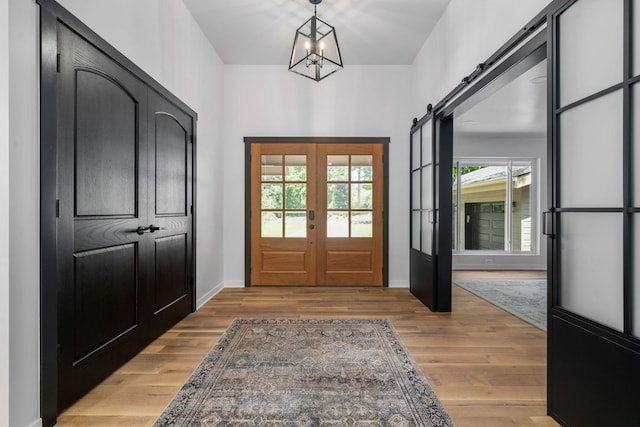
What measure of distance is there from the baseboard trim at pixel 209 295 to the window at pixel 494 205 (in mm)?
4661

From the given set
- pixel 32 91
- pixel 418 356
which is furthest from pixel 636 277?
pixel 32 91

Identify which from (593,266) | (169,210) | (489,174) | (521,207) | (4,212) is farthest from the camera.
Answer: (489,174)

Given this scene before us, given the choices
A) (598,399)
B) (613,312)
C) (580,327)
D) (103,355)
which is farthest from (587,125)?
(103,355)

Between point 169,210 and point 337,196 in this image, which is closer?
point 169,210

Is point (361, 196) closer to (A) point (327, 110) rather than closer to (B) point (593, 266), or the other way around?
(A) point (327, 110)

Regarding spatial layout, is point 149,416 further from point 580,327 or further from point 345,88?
point 345,88

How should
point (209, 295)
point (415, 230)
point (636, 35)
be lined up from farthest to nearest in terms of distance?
point (415, 230) < point (209, 295) < point (636, 35)

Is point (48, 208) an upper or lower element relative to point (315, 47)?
lower

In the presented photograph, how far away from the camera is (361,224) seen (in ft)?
15.5

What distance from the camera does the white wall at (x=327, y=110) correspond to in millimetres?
4660

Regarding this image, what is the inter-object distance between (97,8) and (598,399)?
131 inches

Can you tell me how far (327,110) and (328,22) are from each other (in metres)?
1.24

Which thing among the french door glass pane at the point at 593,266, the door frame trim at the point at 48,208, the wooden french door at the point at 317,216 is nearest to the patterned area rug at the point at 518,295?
the wooden french door at the point at 317,216

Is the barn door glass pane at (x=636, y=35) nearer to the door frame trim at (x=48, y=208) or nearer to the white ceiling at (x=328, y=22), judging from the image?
the white ceiling at (x=328, y=22)
